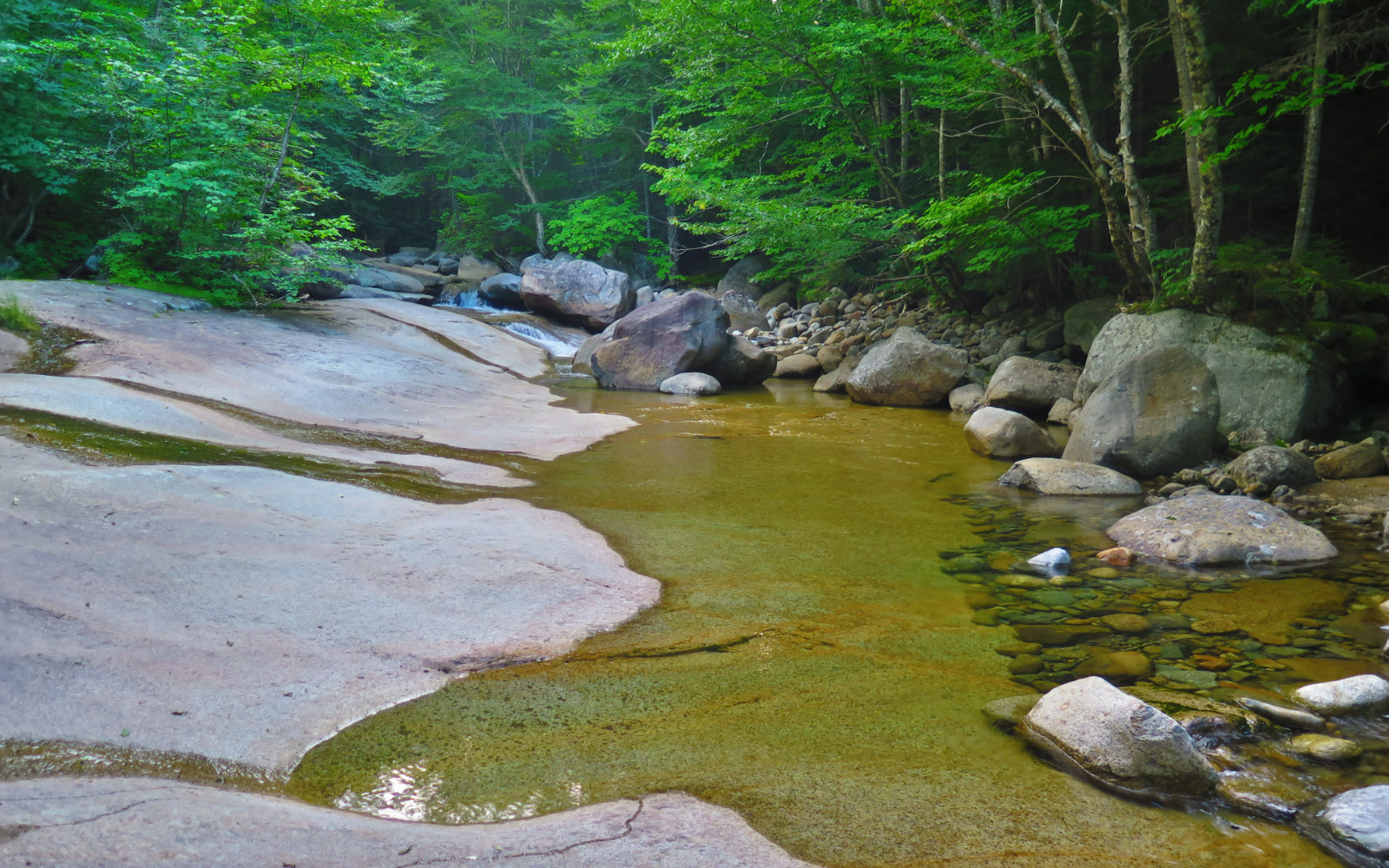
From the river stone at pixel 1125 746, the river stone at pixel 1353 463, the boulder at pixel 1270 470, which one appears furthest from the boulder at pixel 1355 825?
the river stone at pixel 1353 463

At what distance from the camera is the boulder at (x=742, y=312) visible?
62.9ft

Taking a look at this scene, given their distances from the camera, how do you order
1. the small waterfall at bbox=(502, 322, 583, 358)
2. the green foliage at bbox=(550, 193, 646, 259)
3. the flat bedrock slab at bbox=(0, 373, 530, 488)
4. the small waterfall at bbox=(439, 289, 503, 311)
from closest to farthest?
the flat bedrock slab at bbox=(0, 373, 530, 488) → the small waterfall at bbox=(502, 322, 583, 358) → the small waterfall at bbox=(439, 289, 503, 311) → the green foliage at bbox=(550, 193, 646, 259)

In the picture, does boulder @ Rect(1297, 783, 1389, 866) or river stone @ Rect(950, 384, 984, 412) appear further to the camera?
river stone @ Rect(950, 384, 984, 412)

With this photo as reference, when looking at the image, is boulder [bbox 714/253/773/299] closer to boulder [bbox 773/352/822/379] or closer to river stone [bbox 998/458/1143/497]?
boulder [bbox 773/352/822/379]

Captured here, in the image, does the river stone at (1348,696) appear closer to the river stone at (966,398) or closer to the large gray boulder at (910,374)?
the river stone at (966,398)

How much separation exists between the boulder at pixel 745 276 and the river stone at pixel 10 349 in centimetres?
→ 1578

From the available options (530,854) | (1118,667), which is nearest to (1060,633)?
(1118,667)

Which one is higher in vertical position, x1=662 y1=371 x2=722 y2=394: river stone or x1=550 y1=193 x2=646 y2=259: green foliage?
x1=550 y1=193 x2=646 y2=259: green foliage

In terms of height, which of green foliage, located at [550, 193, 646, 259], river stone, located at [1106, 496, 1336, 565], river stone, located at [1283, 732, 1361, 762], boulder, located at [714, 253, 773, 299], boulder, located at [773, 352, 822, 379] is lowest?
river stone, located at [1283, 732, 1361, 762]

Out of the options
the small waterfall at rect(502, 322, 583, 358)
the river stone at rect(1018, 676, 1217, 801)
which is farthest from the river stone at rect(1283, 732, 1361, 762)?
the small waterfall at rect(502, 322, 583, 358)

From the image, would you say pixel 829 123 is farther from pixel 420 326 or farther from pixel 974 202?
pixel 420 326

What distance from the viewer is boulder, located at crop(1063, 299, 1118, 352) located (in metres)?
11.4

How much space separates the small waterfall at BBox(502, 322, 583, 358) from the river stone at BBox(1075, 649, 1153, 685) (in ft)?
46.4

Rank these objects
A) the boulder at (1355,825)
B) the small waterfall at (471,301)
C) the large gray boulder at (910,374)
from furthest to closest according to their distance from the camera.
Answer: the small waterfall at (471,301) → the large gray boulder at (910,374) → the boulder at (1355,825)
